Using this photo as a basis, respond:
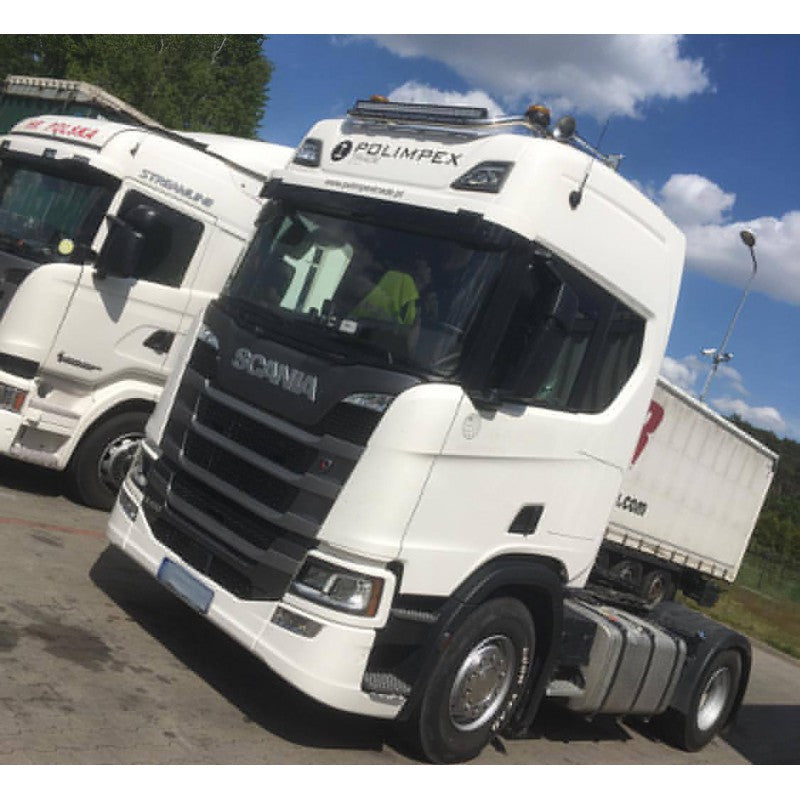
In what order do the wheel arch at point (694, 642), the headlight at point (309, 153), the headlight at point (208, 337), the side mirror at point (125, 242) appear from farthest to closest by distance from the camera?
the side mirror at point (125, 242) < the wheel arch at point (694, 642) < the headlight at point (309, 153) < the headlight at point (208, 337)

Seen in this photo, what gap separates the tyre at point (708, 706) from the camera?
307 inches

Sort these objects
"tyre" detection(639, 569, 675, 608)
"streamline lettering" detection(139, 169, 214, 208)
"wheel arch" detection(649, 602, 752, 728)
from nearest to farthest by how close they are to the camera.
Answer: "wheel arch" detection(649, 602, 752, 728)
"streamline lettering" detection(139, 169, 214, 208)
"tyre" detection(639, 569, 675, 608)

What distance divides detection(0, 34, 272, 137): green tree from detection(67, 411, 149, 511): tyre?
2537 centimetres

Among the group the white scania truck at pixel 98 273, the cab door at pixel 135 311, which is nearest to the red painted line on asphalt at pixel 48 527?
the white scania truck at pixel 98 273

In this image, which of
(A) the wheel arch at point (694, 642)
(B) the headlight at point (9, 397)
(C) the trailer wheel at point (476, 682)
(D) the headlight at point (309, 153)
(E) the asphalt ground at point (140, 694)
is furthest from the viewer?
(B) the headlight at point (9, 397)

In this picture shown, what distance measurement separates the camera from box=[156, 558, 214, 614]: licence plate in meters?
5.46

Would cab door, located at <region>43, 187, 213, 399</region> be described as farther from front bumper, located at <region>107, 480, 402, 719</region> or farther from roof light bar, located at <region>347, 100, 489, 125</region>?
front bumper, located at <region>107, 480, 402, 719</region>

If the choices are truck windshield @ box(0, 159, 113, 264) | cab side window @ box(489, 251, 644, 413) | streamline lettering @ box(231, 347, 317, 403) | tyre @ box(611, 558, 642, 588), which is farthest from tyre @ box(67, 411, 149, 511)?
tyre @ box(611, 558, 642, 588)

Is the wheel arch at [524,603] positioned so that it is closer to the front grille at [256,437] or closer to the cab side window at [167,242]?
the front grille at [256,437]

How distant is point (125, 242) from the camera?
7965 millimetres

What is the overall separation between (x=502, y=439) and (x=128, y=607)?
294 centimetres

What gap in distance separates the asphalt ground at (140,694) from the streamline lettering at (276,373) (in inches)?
70.9

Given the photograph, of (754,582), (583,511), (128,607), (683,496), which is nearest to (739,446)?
(683,496)

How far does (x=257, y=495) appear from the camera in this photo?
17.5ft
